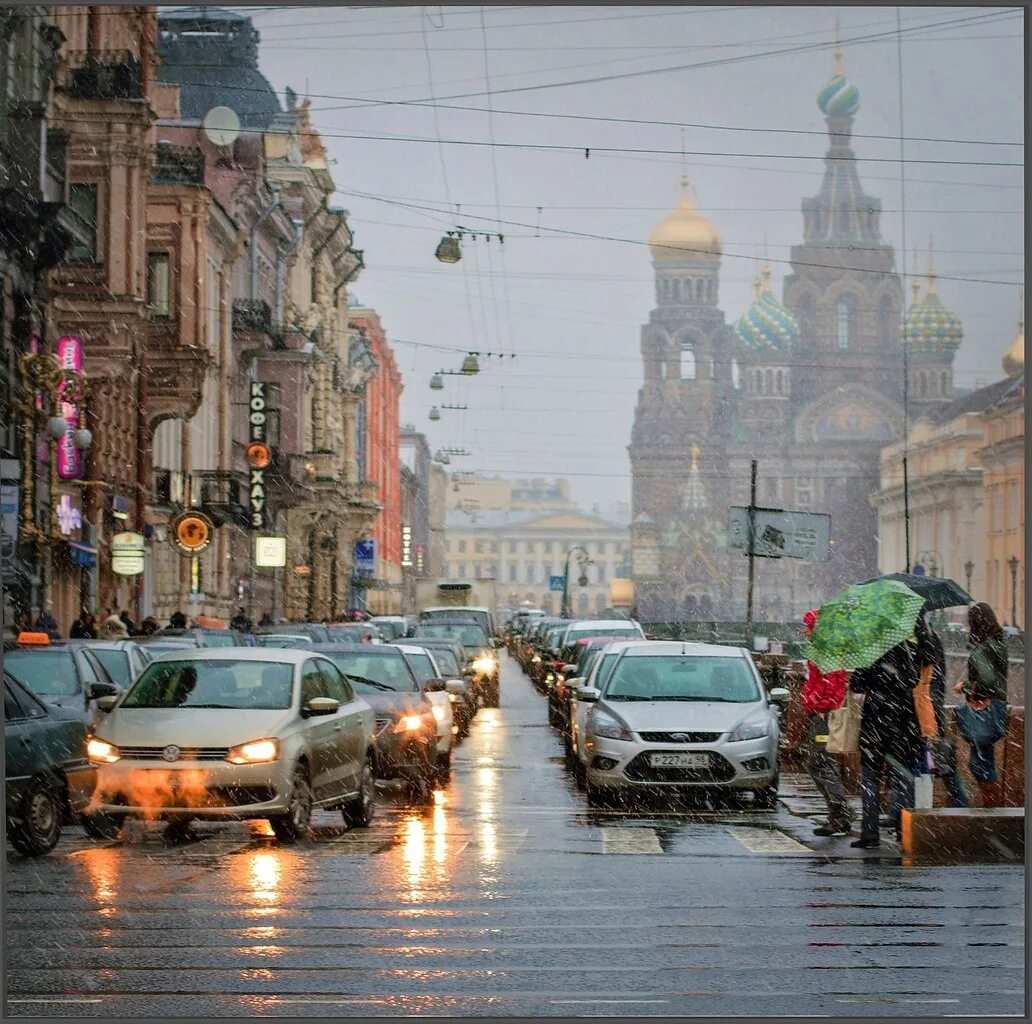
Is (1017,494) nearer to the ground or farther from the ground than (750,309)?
nearer to the ground

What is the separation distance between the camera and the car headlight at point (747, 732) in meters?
19.0

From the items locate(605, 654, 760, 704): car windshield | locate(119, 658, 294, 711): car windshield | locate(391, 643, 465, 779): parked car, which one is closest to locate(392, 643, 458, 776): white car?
locate(391, 643, 465, 779): parked car

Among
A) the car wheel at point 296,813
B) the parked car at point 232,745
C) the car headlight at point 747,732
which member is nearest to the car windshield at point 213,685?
the parked car at point 232,745

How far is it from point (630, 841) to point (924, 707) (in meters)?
2.34

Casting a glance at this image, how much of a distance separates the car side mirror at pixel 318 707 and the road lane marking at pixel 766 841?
125 inches

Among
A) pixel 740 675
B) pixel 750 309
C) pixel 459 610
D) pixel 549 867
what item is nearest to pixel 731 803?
pixel 740 675

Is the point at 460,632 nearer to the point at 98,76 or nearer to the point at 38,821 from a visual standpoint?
the point at 98,76

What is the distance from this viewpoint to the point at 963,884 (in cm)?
1302

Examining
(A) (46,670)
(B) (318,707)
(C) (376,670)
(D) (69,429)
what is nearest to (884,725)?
(B) (318,707)

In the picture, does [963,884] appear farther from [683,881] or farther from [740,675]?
[740,675]

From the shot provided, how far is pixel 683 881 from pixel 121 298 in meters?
29.6

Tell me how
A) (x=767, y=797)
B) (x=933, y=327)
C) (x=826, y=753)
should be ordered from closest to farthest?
1. (x=826, y=753)
2. (x=767, y=797)
3. (x=933, y=327)

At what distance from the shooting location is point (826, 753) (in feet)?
54.8

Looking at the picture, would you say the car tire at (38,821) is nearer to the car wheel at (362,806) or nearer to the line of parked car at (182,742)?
the line of parked car at (182,742)
